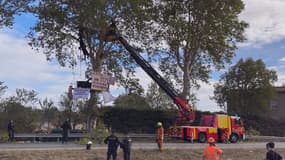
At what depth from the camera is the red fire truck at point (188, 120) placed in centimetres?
4088

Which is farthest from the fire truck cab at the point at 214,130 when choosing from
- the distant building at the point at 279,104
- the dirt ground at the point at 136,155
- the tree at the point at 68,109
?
the distant building at the point at 279,104

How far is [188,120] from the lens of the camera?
1646 inches

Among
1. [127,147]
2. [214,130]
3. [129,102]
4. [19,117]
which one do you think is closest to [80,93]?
[214,130]

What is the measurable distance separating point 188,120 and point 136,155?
13502mm

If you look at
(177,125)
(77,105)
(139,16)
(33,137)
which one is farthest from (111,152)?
(77,105)

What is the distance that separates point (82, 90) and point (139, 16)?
32.2 ft

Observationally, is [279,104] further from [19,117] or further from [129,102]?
[19,117]

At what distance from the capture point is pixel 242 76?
231ft

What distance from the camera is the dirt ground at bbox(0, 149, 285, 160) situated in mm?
25906

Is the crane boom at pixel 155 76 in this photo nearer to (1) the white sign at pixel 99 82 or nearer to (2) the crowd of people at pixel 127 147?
(1) the white sign at pixel 99 82

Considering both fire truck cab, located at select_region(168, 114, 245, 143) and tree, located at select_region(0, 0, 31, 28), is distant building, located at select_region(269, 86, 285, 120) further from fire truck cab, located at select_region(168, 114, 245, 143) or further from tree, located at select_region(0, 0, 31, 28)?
tree, located at select_region(0, 0, 31, 28)

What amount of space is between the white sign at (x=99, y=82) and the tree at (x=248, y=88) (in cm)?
3227

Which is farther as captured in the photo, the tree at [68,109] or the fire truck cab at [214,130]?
the tree at [68,109]

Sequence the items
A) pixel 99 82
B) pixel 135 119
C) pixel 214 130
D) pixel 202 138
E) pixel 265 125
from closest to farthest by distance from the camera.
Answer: pixel 99 82, pixel 202 138, pixel 214 130, pixel 135 119, pixel 265 125
